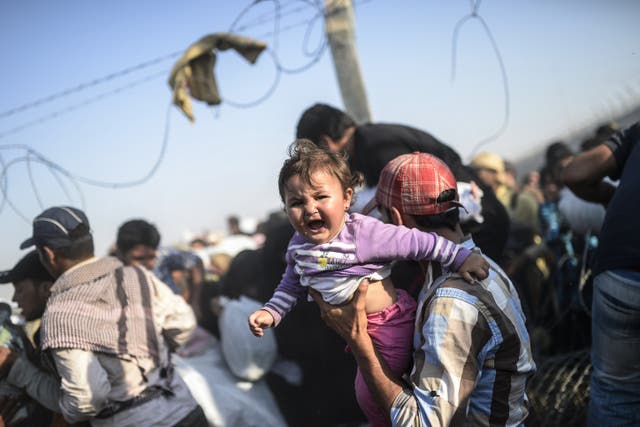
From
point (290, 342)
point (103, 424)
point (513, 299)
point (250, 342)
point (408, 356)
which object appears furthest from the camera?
point (290, 342)

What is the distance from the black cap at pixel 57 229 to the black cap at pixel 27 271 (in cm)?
23

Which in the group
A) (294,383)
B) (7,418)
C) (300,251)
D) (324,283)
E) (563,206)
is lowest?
(294,383)

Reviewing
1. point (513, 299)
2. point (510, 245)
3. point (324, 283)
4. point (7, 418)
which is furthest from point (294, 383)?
point (510, 245)

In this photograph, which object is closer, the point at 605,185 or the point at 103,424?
the point at 103,424

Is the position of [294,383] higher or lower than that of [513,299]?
lower

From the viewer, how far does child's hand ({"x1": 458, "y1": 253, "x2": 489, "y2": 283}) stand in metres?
1.45

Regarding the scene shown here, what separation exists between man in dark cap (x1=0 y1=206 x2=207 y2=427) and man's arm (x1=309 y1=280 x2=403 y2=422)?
1091mm

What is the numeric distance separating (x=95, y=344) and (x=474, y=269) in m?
1.61

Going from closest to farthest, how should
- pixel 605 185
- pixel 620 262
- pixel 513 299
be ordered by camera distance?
1. pixel 513 299
2. pixel 620 262
3. pixel 605 185

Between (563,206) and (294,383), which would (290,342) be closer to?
(294,383)

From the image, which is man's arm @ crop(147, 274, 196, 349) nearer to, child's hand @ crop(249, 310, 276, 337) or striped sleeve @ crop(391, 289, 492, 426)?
child's hand @ crop(249, 310, 276, 337)

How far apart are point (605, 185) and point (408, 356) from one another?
1.58 meters

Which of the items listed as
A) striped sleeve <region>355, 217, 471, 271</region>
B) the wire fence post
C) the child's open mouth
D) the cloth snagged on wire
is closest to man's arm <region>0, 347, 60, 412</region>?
the child's open mouth

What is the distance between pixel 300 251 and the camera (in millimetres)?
1717
